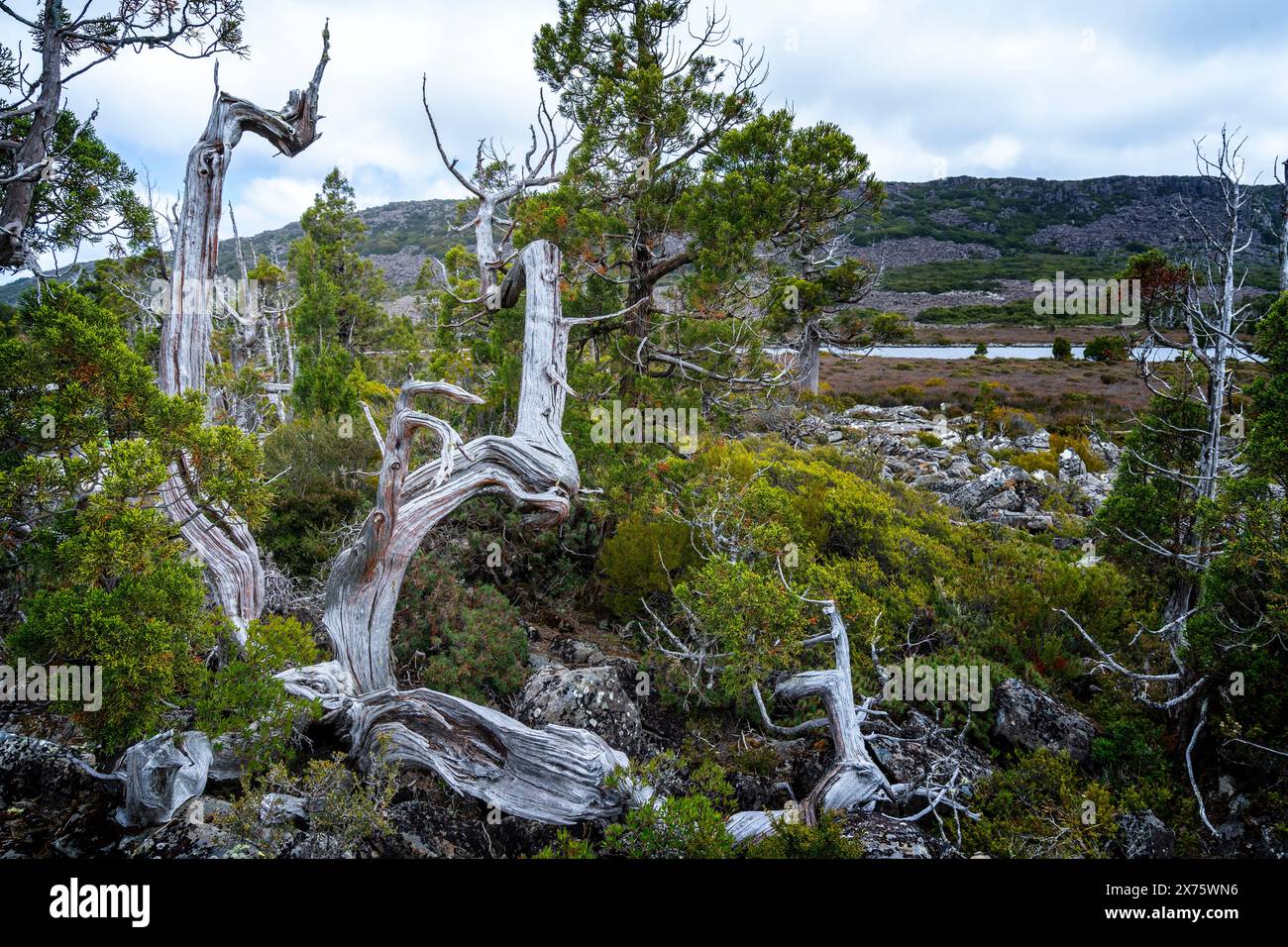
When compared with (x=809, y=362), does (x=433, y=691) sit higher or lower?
lower

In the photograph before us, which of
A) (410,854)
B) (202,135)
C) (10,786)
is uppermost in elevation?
(202,135)

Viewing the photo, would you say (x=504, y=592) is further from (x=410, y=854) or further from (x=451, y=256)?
(x=451, y=256)

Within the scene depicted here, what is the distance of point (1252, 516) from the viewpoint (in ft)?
13.9

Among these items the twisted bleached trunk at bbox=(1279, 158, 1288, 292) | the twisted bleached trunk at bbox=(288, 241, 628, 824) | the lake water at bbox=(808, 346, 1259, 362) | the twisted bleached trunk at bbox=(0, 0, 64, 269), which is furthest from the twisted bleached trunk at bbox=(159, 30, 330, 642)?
the lake water at bbox=(808, 346, 1259, 362)

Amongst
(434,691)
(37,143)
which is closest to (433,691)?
(434,691)

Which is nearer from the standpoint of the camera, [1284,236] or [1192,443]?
[1284,236]

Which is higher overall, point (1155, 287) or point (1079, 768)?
point (1155, 287)

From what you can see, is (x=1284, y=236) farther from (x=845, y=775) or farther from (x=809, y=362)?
(x=809, y=362)

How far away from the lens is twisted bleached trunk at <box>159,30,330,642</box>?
4.55 m

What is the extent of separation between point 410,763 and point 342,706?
646 millimetres

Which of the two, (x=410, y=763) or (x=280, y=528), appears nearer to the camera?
(x=410, y=763)

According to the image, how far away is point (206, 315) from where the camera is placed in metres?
4.81
